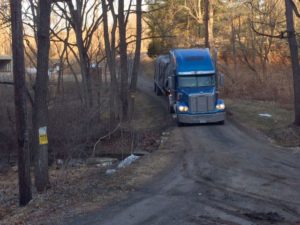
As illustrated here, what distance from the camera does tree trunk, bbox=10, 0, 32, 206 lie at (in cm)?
1425

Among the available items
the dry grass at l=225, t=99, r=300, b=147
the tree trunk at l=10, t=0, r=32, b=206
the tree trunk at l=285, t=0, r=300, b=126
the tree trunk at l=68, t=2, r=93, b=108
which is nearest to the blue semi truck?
the dry grass at l=225, t=99, r=300, b=147

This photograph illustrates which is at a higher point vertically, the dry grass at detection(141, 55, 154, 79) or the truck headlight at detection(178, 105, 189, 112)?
the dry grass at detection(141, 55, 154, 79)

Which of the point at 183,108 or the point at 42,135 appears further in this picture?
the point at 183,108

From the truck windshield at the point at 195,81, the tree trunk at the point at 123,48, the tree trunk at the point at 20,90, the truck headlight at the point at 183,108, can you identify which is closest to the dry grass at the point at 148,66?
the tree trunk at the point at 123,48

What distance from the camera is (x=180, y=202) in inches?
476

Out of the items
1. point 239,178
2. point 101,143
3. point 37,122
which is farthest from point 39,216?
point 101,143

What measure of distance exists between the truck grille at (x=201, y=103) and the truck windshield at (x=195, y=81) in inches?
42.6

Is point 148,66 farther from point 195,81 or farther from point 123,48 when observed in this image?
point 195,81

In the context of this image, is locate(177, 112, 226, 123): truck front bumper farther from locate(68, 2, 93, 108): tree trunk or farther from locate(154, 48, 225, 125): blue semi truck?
locate(68, 2, 93, 108): tree trunk

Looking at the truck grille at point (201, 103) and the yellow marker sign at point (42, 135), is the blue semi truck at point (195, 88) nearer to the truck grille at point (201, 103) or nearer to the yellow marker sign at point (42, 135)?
the truck grille at point (201, 103)

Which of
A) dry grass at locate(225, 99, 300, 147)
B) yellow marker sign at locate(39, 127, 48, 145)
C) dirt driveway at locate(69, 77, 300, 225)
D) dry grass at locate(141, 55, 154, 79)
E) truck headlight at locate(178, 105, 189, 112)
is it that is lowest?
dirt driveway at locate(69, 77, 300, 225)

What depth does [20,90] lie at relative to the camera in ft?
47.3

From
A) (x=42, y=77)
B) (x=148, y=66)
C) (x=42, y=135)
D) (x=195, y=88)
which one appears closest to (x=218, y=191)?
(x=42, y=135)

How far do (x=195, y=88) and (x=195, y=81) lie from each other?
390mm
